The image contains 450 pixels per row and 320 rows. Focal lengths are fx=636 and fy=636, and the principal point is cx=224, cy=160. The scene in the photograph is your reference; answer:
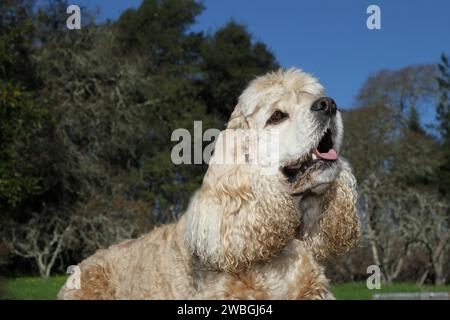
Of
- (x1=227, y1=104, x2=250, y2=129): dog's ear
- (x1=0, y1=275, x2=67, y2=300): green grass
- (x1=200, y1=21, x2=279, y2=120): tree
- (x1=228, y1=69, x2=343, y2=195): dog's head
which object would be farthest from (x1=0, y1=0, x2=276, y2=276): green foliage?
(x1=228, y1=69, x2=343, y2=195): dog's head

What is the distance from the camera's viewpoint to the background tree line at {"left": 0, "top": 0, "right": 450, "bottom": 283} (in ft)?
56.4

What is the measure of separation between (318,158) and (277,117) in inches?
12.6

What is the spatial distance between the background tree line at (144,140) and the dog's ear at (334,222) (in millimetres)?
12334

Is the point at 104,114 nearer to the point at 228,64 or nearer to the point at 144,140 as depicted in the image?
the point at 144,140

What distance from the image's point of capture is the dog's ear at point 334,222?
377cm

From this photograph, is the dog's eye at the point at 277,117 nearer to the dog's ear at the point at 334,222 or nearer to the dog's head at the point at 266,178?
the dog's head at the point at 266,178

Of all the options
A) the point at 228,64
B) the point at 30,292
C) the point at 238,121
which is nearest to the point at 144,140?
the point at 228,64

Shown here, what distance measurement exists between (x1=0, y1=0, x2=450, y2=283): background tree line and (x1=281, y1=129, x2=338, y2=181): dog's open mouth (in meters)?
12.5

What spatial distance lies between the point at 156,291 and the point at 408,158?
55.8ft

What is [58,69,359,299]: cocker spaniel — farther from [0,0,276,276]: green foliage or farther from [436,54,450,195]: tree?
[436,54,450,195]: tree

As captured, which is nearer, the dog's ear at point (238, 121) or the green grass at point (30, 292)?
the dog's ear at point (238, 121)

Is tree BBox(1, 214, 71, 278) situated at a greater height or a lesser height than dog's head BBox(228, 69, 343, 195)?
lesser

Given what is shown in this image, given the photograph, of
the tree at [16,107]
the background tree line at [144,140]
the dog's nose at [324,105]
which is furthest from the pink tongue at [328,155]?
the background tree line at [144,140]

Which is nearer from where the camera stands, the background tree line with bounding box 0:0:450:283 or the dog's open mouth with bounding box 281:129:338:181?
the dog's open mouth with bounding box 281:129:338:181
